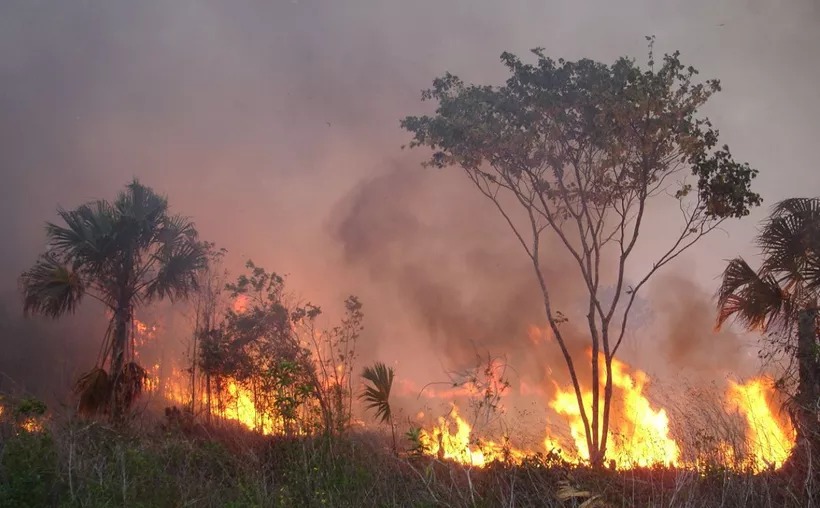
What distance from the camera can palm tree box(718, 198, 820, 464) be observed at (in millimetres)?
10273

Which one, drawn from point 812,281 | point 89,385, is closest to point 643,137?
point 812,281

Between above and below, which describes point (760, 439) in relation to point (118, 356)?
below

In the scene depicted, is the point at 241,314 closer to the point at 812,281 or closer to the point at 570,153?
the point at 570,153

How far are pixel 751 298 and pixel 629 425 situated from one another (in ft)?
20.3

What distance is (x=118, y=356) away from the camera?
16.9 meters

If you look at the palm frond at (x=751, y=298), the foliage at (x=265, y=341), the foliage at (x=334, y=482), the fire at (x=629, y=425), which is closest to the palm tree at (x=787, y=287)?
the palm frond at (x=751, y=298)

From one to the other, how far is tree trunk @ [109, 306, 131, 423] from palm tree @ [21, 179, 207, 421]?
26 mm

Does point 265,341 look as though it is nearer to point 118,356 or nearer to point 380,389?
point 118,356

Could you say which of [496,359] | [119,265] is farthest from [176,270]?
[496,359]

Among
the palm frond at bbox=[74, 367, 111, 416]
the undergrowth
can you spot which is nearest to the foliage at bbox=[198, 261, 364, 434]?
the palm frond at bbox=[74, 367, 111, 416]

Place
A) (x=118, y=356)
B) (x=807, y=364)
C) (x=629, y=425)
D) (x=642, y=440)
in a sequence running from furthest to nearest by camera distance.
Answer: (x=118, y=356), (x=629, y=425), (x=807, y=364), (x=642, y=440)

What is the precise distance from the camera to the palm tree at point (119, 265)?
1659 cm

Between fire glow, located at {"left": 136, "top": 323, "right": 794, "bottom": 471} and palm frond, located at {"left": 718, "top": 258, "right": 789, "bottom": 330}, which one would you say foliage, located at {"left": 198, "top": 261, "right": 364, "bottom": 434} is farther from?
palm frond, located at {"left": 718, "top": 258, "right": 789, "bottom": 330}

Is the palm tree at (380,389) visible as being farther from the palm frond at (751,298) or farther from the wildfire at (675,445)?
the palm frond at (751,298)
